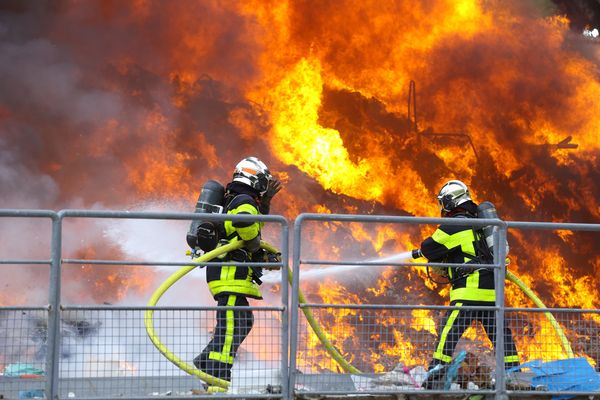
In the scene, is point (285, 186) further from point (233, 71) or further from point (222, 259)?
point (222, 259)

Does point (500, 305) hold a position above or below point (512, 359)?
above

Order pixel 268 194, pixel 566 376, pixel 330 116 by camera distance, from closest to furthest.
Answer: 1. pixel 566 376
2. pixel 268 194
3. pixel 330 116

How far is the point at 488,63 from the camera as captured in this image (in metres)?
14.0

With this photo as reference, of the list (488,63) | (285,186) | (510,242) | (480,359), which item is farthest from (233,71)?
(480,359)

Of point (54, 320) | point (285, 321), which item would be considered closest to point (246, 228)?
point (285, 321)

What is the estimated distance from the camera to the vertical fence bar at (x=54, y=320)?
6039 millimetres

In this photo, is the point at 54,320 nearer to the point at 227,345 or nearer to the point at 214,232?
the point at 227,345

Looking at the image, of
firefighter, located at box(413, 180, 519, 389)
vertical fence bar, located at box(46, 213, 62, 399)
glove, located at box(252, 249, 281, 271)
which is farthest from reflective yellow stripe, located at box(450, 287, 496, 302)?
vertical fence bar, located at box(46, 213, 62, 399)

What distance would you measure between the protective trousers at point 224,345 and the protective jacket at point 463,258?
1.77m

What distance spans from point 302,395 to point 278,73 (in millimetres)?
7409

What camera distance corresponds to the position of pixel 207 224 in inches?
298

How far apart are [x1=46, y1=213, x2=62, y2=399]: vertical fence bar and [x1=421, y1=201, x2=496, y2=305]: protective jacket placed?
3138 mm

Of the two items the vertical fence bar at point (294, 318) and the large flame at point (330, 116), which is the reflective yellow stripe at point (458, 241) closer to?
the vertical fence bar at point (294, 318)

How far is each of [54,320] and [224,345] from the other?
56.2 inches
